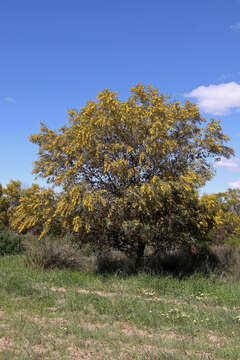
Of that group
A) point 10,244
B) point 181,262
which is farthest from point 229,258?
point 10,244

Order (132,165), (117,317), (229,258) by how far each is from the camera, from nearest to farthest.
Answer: (117,317) < (132,165) < (229,258)

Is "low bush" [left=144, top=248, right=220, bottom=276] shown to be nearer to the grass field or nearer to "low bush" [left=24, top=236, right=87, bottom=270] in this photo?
the grass field

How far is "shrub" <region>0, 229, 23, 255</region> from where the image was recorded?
14.8 metres

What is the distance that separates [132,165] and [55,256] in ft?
12.2

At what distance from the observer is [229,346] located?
17.2 ft

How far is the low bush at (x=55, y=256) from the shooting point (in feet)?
37.4

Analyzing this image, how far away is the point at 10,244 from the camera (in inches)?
589

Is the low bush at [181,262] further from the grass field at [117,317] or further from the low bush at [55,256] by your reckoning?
the low bush at [55,256]

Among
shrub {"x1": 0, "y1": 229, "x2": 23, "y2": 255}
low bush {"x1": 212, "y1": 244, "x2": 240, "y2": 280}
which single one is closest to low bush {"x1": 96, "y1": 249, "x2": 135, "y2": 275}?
low bush {"x1": 212, "y1": 244, "x2": 240, "y2": 280}

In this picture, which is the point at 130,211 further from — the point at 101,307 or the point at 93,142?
the point at 101,307

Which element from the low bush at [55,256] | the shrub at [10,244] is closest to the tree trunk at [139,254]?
the low bush at [55,256]

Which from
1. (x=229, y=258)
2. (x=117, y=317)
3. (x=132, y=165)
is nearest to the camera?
(x=117, y=317)

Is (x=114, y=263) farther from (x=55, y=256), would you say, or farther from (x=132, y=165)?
(x=132, y=165)

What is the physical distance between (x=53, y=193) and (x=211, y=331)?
6297 millimetres
